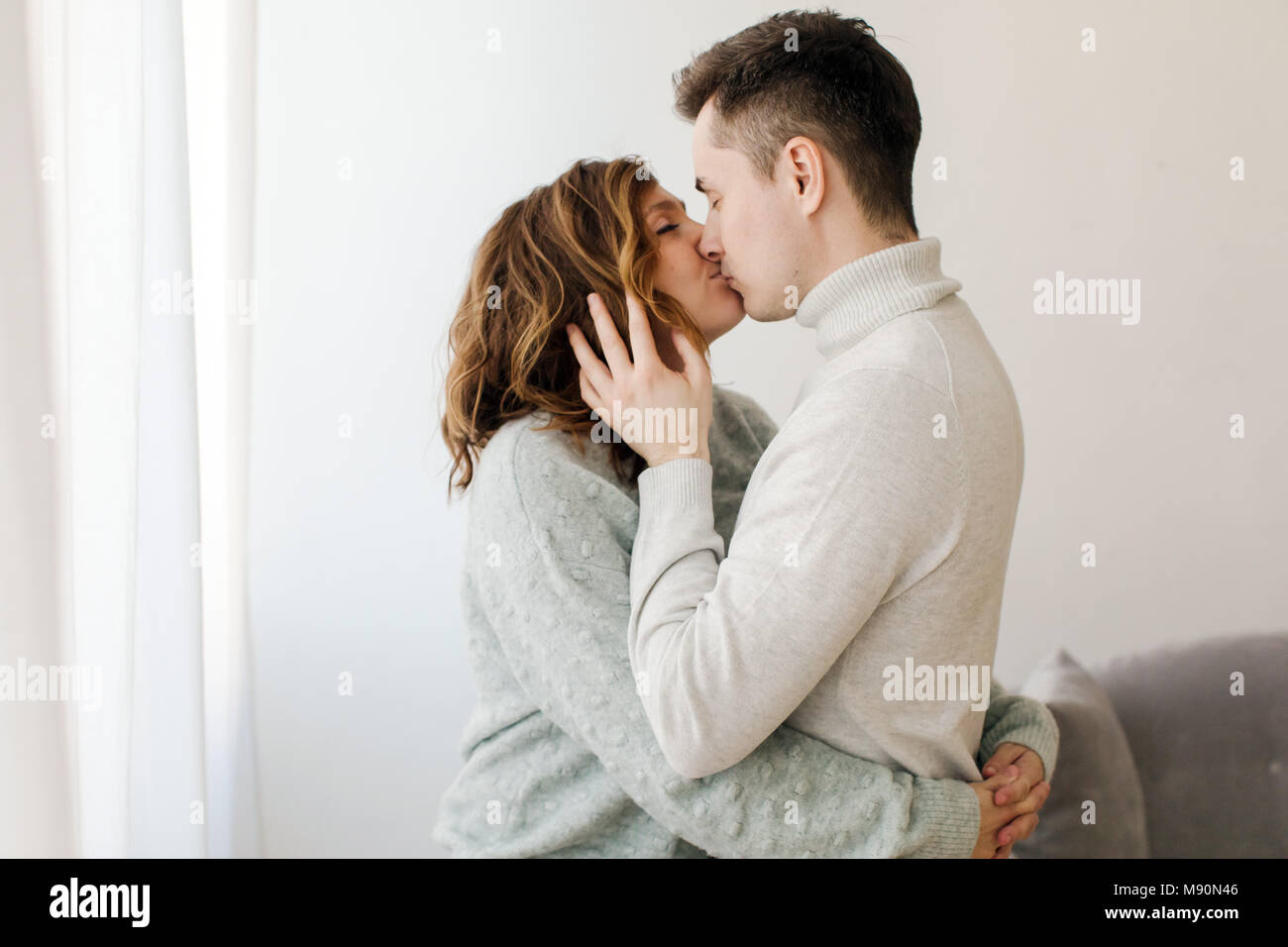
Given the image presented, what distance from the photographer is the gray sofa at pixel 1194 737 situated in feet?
5.78

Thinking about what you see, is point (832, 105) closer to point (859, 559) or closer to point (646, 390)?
point (646, 390)

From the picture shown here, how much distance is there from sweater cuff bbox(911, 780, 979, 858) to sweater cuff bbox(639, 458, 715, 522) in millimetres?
370

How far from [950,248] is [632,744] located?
1.36 meters

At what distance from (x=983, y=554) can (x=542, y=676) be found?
0.48m

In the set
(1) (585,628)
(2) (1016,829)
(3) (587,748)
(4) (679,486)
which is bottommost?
(2) (1016,829)

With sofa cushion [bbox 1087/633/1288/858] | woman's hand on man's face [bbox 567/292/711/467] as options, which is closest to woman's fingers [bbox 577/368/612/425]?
woman's hand on man's face [bbox 567/292/711/467]

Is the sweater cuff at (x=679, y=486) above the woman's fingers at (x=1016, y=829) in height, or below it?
above

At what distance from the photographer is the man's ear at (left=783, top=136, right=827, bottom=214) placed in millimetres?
1159

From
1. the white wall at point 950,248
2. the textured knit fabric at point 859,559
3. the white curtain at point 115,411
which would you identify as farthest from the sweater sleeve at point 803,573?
the white wall at point 950,248

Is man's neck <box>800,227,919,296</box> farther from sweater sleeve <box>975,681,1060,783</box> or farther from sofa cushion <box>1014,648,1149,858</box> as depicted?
sofa cushion <box>1014,648,1149,858</box>

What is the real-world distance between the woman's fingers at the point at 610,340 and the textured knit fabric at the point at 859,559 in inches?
5.4

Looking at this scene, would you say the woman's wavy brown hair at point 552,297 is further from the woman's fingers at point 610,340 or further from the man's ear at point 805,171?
the man's ear at point 805,171

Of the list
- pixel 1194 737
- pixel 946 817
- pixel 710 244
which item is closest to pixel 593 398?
pixel 710 244

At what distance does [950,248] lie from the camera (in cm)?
204
